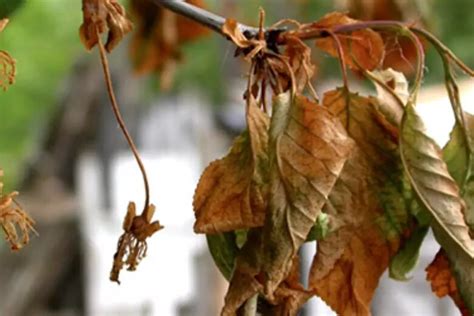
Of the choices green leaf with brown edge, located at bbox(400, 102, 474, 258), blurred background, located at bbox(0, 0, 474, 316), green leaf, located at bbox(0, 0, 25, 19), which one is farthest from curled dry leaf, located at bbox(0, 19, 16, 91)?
blurred background, located at bbox(0, 0, 474, 316)

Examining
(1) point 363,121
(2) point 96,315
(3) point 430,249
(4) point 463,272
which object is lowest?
(2) point 96,315

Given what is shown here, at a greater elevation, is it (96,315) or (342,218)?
(342,218)

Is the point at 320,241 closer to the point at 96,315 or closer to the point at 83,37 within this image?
the point at 83,37

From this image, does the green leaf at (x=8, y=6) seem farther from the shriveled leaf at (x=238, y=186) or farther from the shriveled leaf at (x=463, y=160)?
the shriveled leaf at (x=463, y=160)

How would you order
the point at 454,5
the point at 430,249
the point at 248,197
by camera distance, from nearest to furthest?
the point at 248,197 → the point at 430,249 → the point at 454,5

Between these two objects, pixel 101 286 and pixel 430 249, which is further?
pixel 101 286

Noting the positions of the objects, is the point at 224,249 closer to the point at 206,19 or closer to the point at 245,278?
the point at 245,278

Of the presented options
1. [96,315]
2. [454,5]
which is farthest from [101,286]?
[454,5]
